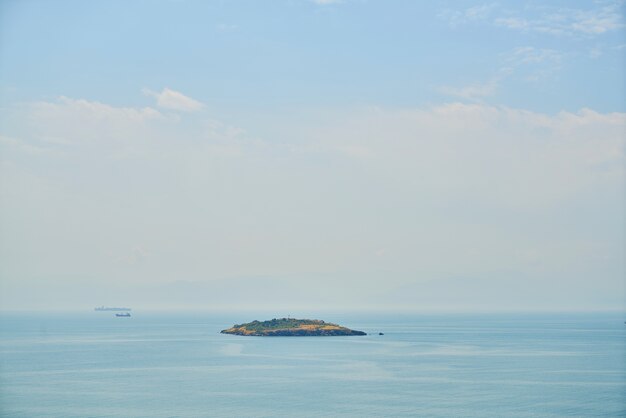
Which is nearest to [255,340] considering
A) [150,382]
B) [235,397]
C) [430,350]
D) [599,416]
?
[430,350]

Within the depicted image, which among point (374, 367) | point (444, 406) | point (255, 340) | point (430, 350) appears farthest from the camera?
point (255, 340)

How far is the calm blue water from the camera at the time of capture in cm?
7300

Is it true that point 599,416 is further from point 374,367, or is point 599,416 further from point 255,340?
point 255,340

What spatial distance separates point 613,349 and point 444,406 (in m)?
88.4

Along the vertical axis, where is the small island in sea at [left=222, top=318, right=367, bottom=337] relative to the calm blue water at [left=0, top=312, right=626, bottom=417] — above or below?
above

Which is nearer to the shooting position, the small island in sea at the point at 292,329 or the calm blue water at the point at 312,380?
the calm blue water at the point at 312,380

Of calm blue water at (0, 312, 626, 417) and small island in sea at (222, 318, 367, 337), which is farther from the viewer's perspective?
small island in sea at (222, 318, 367, 337)

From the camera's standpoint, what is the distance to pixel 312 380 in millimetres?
95250

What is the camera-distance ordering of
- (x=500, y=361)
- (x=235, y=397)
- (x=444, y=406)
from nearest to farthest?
(x=444, y=406) → (x=235, y=397) → (x=500, y=361)

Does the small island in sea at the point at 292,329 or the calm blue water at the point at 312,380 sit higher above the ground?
the small island in sea at the point at 292,329

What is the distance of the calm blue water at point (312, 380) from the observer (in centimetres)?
7300

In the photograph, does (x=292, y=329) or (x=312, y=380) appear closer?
(x=312, y=380)

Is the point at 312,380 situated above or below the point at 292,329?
below

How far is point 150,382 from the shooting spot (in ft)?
306
